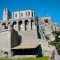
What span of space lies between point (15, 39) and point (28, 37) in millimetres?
4531

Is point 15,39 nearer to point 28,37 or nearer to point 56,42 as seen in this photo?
point 28,37

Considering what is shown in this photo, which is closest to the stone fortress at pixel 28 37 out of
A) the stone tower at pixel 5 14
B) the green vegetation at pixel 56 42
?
the green vegetation at pixel 56 42

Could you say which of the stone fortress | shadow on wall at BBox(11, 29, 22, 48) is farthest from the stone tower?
shadow on wall at BBox(11, 29, 22, 48)

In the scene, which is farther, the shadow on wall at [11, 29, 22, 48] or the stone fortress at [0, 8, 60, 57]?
the shadow on wall at [11, 29, 22, 48]

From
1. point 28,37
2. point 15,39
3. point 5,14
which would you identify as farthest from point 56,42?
point 5,14

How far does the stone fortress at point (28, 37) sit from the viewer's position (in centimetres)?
6419

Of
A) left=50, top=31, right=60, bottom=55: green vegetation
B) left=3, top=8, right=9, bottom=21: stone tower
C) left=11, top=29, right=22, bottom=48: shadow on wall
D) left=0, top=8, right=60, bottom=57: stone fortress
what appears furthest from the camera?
left=3, top=8, right=9, bottom=21: stone tower

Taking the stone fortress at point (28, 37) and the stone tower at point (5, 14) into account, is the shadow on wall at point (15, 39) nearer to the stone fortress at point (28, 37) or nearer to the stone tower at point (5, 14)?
the stone fortress at point (28, 37)

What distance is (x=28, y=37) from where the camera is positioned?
230 feet

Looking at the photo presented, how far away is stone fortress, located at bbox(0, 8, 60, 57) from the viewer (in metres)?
64.2

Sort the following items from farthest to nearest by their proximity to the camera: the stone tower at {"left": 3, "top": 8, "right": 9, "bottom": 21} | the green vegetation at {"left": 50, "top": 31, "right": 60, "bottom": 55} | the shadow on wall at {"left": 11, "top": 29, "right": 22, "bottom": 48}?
the stone tower at {"left": 3, "top": 8, "right": 9, "bottom": 21} < the shadow on wall at {"left": 11, "top": 29, "right": 22, "bottom": 48} < the green vegetation at {"left": 50, "top": 31, "right": 60, "bottom": 55}

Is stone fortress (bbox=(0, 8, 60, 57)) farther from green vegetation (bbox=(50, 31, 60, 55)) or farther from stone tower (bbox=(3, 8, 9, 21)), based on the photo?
stone tower (bbox=(3, 8, 9, 21))

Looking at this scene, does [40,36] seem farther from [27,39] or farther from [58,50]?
[58,50]

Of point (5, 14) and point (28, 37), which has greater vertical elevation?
point (5, 14)
